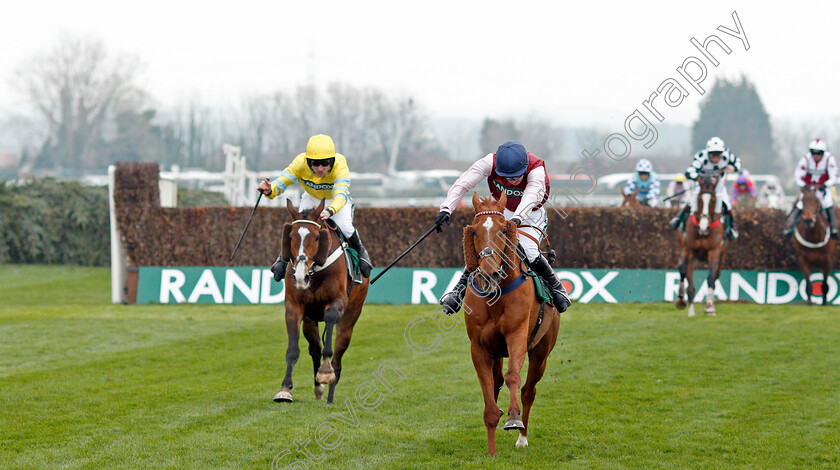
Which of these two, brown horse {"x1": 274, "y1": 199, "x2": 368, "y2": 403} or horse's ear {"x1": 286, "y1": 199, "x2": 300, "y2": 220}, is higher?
horse's ear {"x1": 286, "y1": 199, "x2": 300, "y2": 220}

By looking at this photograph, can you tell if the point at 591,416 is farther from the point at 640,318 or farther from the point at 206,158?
the point at 206,158

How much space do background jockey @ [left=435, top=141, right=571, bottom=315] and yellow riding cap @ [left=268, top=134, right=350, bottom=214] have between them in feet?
5.99

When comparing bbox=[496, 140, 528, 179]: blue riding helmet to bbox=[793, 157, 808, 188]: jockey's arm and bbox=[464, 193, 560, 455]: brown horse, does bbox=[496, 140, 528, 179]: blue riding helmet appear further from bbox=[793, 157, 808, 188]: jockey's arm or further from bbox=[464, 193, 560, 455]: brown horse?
bbox=[793, 157, 808, 188]: jockey's arm

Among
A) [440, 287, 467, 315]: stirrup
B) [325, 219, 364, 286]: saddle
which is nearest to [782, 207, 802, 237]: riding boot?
[325, 219, 364, 286]: saddle

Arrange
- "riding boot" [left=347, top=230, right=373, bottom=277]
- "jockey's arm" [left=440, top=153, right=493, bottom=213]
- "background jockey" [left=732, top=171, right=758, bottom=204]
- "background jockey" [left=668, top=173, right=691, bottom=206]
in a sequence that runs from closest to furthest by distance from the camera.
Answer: "jockey's arm" [left=440, top=153, right=493, bottom=213], "riding boot" [left=347, top=230, right=373, bottom=277], "background jockey" [left=668, top=173, right=691, bottom=206], "background jockey" [left=732, top=171, right=758, bottom=204]

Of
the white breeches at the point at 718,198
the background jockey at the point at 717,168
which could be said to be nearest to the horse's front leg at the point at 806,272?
the background jockey at the point at 717,168

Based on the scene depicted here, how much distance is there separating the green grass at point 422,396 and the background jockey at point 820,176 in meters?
2.01

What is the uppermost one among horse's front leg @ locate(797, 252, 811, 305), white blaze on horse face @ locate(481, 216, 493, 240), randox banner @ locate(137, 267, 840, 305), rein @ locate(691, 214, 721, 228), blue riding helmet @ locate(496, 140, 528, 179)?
blue riding helmet @ locate(496, 140, 528, 179)

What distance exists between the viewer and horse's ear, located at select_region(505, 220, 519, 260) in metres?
6.02

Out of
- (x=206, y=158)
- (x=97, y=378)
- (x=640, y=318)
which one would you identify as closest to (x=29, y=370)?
(x=97, y=378)

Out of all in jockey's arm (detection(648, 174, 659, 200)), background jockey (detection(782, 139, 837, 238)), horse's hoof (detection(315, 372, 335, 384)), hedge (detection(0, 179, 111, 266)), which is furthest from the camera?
hedge (detection(0, 179, 111, 266))

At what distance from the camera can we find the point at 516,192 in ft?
22.4

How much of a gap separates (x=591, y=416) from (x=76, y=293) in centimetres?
1505

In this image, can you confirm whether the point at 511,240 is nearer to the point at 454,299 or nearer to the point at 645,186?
the point at 454,299
